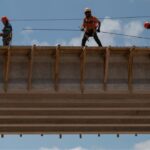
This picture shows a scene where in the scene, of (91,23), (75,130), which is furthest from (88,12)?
(75,130)

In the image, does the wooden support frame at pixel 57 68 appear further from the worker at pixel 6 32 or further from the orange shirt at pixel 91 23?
the worker at pixel 6 32

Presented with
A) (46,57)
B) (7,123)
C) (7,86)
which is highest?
(46,57)

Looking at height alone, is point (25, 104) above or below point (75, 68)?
below

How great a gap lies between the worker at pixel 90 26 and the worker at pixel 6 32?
384 centimetres

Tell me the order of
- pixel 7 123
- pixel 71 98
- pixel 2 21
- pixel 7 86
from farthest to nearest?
pixel 7 123 < pixel 2 21 < pixel 71 98 < pixel 7 86

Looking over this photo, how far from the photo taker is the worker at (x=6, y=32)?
2522 cm

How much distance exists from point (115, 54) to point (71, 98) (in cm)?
327

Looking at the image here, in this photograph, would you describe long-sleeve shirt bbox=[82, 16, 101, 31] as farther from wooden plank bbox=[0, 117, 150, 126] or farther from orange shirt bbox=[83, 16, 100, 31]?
wooden plank bbox=[0, 117, 150, 126]

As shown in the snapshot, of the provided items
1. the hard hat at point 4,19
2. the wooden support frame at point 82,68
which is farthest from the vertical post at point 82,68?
Result: the hard hat at point 4,19

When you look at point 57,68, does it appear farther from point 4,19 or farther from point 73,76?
point 4,19

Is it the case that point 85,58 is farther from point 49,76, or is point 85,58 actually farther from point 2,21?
point 2,21

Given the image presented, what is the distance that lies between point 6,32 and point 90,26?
448 cm

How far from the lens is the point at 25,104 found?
2473cm

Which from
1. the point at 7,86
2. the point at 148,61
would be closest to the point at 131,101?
the point at 148,61
